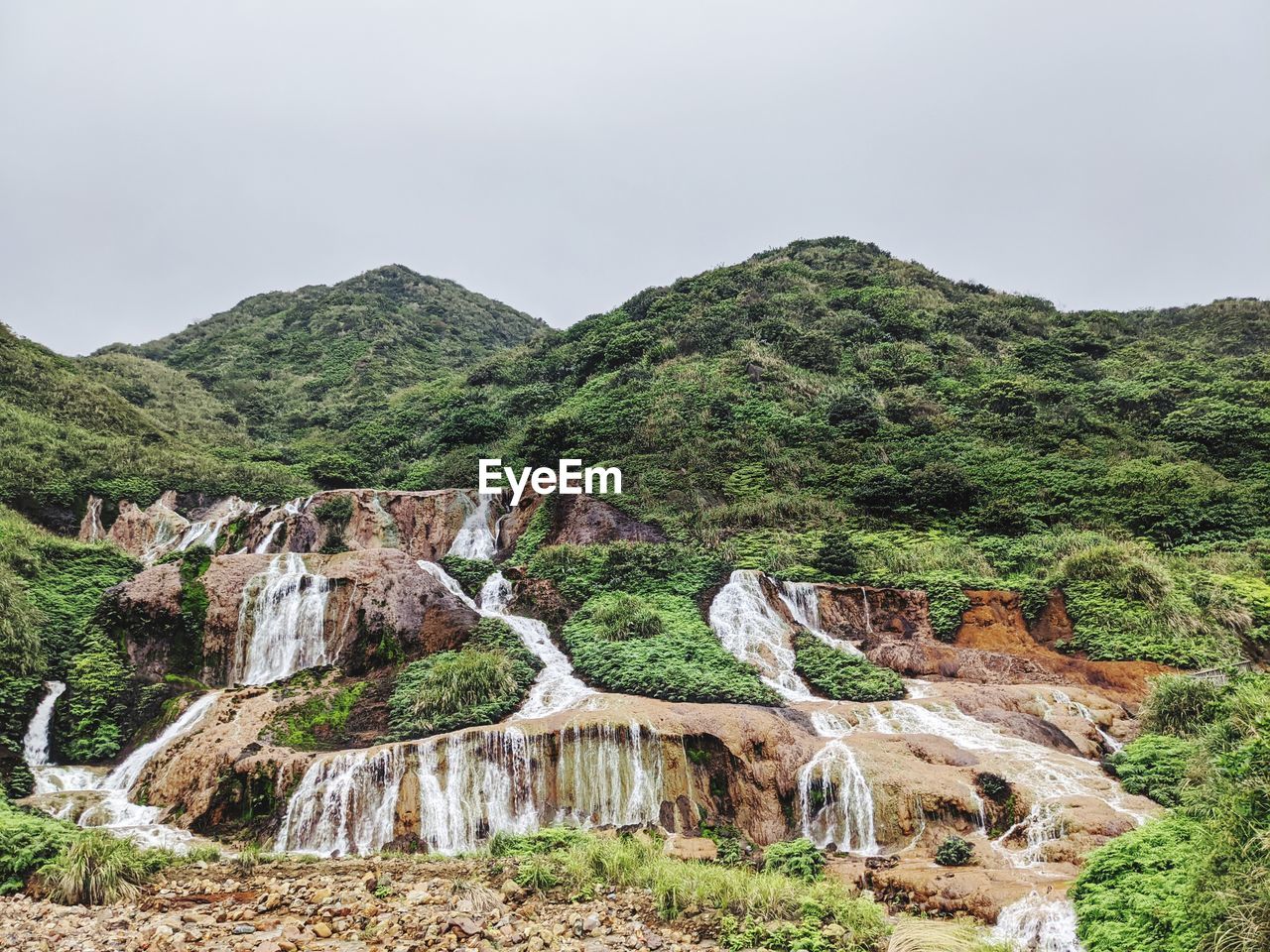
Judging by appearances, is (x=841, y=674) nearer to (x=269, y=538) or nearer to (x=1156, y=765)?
(x=1156, y=765)

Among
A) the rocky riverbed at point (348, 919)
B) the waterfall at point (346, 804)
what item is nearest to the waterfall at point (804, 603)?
the waterfall at point (346, 804)

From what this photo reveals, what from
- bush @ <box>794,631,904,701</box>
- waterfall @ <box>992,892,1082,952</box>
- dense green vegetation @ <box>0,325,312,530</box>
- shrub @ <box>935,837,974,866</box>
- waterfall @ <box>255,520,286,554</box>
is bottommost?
shrub @ <box>935,837,974,866</box>

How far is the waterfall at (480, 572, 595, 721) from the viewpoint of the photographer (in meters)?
14.2

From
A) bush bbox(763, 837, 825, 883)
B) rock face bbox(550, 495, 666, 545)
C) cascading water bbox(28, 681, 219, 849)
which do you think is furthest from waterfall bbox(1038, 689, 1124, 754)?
cascading water bbox(28, 681, 219, 849)

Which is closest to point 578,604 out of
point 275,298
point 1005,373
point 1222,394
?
point 1005,373

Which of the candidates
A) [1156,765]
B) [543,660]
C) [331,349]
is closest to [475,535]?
[543,660]

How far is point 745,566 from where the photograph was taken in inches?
829

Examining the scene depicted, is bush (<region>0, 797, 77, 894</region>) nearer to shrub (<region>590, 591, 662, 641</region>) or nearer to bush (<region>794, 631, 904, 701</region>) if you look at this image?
shrub (<region>590, 591, 662, 641</region>)

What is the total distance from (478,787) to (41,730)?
9649 millimetres

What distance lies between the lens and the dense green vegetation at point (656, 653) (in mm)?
14410

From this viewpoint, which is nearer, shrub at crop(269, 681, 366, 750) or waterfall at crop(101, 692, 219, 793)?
waterfall at crop(101, 692, 219, 793)

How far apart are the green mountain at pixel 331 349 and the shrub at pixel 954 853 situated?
114ft

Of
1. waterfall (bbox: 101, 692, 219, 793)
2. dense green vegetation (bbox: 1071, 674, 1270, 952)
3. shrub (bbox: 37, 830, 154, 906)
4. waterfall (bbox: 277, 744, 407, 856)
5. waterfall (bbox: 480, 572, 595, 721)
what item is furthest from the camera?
waterfall (bbox: 480, 572, 595, 721)

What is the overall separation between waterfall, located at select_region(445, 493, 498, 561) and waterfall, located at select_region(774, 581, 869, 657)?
12.0 m
